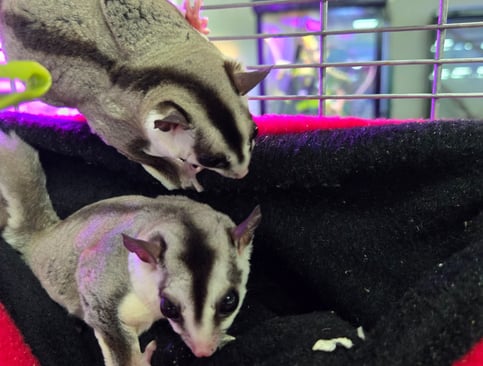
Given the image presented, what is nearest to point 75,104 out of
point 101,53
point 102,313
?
point 101,53

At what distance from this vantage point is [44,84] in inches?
19.3

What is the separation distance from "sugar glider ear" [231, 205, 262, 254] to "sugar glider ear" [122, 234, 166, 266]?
10 centimetres

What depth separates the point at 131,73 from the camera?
2.91 feet

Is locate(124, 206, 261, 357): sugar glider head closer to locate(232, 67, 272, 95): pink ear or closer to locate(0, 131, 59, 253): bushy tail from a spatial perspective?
locate(232, 67, 272, 95): pink ear

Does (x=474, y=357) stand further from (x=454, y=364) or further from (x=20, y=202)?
(x=20, y=202)

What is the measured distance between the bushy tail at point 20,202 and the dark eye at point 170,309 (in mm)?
394

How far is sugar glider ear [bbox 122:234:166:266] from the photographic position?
Result: 0.70 m

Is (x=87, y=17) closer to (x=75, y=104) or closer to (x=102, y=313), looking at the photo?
(x=75, y=104)

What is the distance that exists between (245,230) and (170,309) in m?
0.14

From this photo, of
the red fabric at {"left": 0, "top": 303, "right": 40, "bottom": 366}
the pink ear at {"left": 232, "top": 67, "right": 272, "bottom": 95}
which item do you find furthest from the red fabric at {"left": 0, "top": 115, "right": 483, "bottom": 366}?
the pink ear at {"left": 232, "top": 67, "right": 272, "bottom": 95}

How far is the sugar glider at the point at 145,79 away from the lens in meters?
0.83

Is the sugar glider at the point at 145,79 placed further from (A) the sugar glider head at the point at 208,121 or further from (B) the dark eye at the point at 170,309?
(B) the dark eye at the point at 170,309

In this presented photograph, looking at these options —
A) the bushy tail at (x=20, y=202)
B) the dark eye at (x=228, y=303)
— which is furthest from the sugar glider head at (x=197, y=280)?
the bushy tail at (x=20, y=202)

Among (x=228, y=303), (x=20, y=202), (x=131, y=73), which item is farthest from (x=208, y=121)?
(x=20, y=202)
